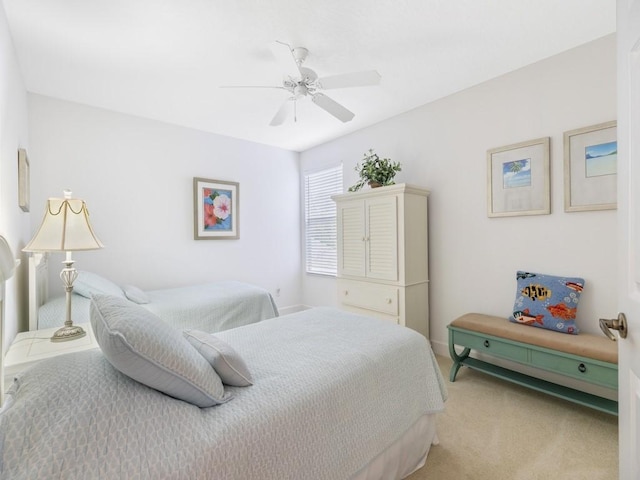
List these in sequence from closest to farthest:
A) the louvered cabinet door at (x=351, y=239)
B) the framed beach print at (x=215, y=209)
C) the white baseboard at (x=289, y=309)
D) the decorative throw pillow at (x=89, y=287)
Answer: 1. the decorative throw pillow at (x=89, y=287)
2. the louvered cabinet door at (x=351, y=239)
3. the framed beach print at (x=215, y=209)
4. the white baseboard at (x=289, y=309)

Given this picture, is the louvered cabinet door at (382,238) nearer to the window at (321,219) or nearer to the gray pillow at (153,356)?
the window at (321,219)

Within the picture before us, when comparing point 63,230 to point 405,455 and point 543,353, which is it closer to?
point 405,455

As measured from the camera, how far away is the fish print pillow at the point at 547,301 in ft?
7.18

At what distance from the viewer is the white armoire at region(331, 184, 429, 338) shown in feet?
9.55

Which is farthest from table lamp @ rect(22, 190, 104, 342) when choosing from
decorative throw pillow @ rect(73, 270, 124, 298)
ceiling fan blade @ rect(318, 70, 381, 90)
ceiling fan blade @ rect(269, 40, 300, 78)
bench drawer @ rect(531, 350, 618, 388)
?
bench drawer @ rect(531, 350, 618, 388)

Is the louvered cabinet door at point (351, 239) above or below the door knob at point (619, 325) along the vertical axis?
above

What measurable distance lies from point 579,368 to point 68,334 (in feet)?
10.0

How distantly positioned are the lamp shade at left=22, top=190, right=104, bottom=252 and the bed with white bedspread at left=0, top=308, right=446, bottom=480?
2.33 feet

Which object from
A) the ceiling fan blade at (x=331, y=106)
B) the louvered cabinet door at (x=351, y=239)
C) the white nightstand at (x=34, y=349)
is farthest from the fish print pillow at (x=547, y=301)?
the white nightstand at (x=34, y=349)

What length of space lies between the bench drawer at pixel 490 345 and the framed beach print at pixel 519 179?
3.46 feet

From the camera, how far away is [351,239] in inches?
134

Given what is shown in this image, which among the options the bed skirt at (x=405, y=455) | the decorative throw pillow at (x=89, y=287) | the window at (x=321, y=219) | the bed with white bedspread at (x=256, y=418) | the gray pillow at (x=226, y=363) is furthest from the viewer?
the window at (x=321, y=219)

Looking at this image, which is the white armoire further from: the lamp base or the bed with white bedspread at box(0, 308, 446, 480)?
the lamp base

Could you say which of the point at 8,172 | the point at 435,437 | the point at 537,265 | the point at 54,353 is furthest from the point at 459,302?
the point at 8,172
